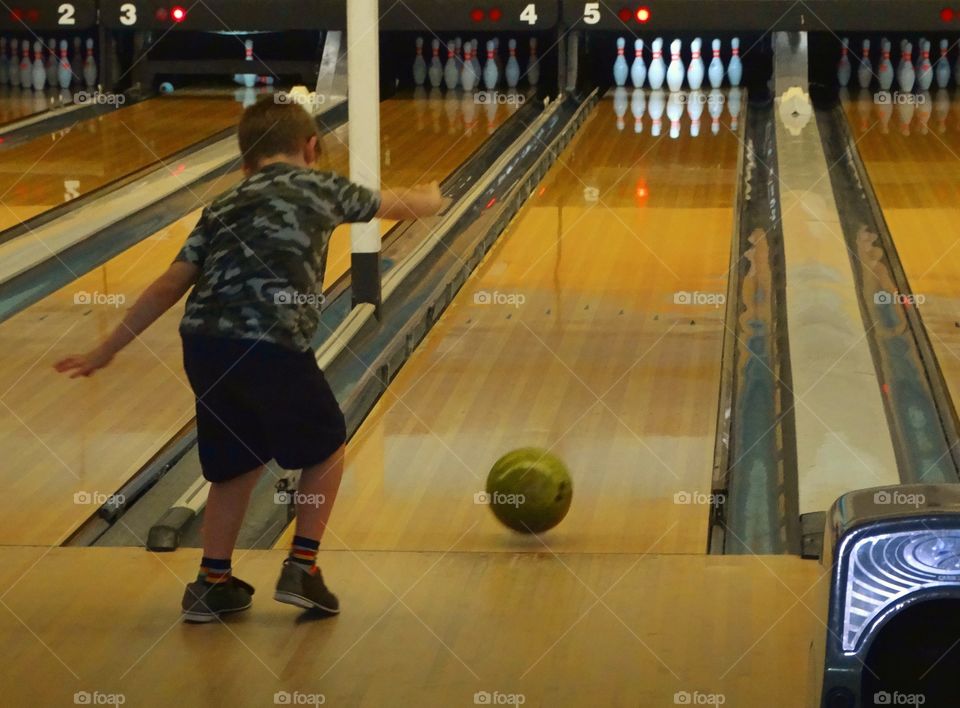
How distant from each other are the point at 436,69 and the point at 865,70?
2261mm

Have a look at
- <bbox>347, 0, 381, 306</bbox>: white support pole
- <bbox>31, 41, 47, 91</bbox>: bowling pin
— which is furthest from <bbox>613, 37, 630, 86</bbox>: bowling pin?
<bbox>347, 0, 381, 306</bbox>: white support pole

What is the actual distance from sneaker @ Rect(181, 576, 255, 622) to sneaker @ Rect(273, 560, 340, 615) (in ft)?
0.23

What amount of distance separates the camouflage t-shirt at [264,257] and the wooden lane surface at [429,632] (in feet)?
1.54

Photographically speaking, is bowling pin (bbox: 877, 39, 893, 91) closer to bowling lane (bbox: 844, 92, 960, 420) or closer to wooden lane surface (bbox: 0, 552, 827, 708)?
bowling lane (bbox: 844, 92, 960, 420)

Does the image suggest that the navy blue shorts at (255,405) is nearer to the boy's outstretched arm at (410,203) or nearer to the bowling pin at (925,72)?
the boy's outstretched arm at (410,203)

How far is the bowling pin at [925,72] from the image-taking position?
7707 mm

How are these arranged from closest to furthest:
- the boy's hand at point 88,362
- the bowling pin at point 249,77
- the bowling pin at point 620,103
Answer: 1. the boy's hand at point 88,362
2. the bowling pin at point 620,103
3. the bowling pin at point 249,77

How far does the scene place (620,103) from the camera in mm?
7539

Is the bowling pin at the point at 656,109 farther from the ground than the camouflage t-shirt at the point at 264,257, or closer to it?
closer to it

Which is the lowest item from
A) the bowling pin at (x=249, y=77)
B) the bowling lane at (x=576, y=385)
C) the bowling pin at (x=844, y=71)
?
the bowling lane at (x=576, y=385)

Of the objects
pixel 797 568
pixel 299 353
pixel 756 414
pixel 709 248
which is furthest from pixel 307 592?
pixel 709 248

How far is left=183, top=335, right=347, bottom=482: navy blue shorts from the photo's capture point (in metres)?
2.29

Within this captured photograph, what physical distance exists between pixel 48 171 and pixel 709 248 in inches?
108

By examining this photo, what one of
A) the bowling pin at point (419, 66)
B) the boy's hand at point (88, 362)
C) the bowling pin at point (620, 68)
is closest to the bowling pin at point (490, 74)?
the bowling pin at point (419, 66)
